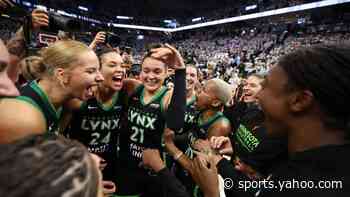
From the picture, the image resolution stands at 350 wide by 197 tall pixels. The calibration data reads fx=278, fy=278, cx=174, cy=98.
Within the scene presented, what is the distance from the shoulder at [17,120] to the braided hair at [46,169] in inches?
23.2

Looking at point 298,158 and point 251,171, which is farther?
point 251,171

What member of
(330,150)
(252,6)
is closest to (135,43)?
(252,6)

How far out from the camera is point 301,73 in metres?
1.12

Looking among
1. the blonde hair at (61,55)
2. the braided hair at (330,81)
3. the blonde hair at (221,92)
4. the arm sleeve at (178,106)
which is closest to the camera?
the braided hair at (330,81)

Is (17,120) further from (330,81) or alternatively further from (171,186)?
(330,81)

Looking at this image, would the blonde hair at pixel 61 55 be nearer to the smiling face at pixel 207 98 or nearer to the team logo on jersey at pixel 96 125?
the team logo on jersey at pixel 96 125

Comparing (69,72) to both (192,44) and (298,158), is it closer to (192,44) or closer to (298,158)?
(298,158)

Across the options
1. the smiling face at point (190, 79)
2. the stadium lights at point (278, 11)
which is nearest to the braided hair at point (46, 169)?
the smiling face at point (190, 79)

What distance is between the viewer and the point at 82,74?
1.92 metres

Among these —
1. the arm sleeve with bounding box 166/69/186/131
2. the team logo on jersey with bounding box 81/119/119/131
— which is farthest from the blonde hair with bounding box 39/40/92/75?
the arm sleeve with bounding box 166/69/186/131

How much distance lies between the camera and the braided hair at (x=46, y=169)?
1.94 ft

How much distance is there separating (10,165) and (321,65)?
108 centimetres

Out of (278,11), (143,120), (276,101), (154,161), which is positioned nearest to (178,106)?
(143,120)

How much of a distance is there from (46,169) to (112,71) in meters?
1.90
